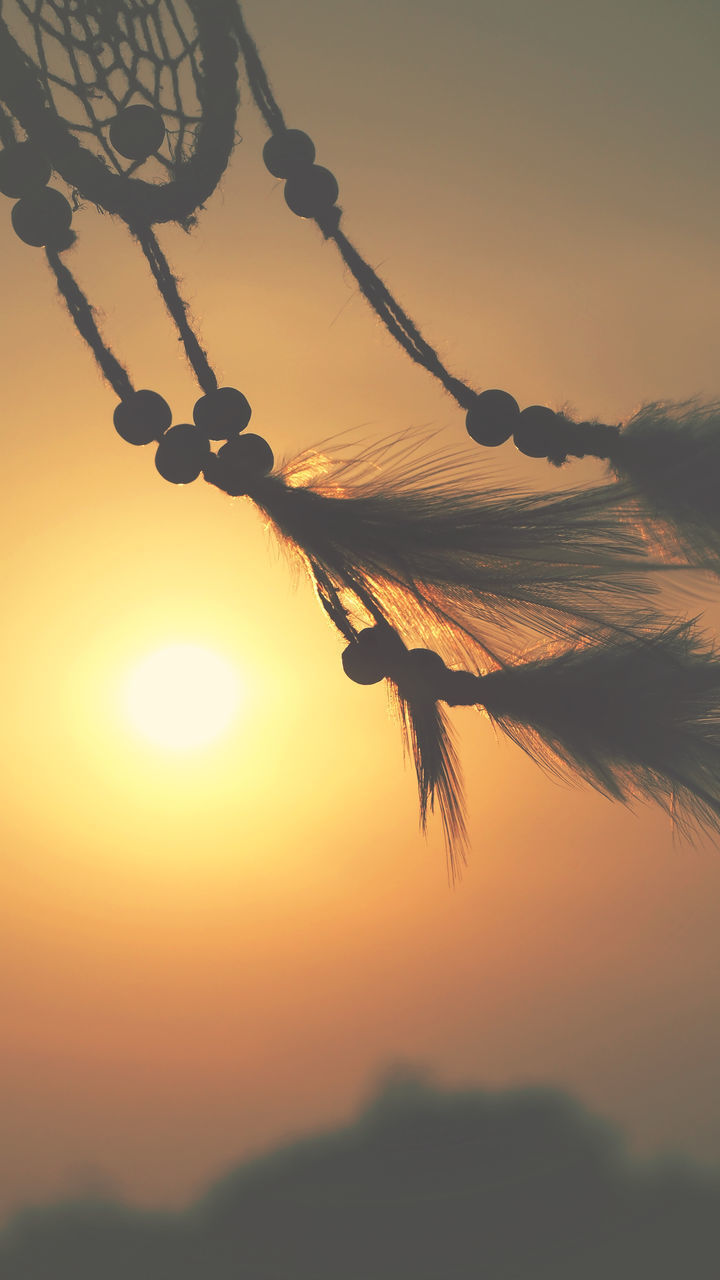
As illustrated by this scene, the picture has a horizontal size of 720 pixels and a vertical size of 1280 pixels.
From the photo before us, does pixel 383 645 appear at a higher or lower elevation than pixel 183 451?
lower

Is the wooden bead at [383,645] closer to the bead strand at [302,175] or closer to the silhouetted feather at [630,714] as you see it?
the silhouetted feather at [630,714]

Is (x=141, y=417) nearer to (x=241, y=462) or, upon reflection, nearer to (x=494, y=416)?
(x=241, y=462)

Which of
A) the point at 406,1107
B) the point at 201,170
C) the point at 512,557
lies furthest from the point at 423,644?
the point at 406,1107

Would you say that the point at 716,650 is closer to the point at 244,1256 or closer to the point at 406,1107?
the point at 406,1107

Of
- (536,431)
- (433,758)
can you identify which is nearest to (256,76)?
(536,431)

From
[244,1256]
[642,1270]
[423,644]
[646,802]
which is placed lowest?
[642,1270]

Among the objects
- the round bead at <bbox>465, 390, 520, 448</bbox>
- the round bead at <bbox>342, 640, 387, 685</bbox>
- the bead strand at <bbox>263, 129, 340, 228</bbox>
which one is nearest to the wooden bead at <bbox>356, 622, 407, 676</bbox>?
the round bead at <bbox>342, 640, 387, 685</bbox>

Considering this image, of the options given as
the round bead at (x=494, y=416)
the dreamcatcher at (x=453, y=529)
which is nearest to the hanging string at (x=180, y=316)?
the dreamcatcher at (x=453, y=529)

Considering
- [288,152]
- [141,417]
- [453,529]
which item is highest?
[288,152]
